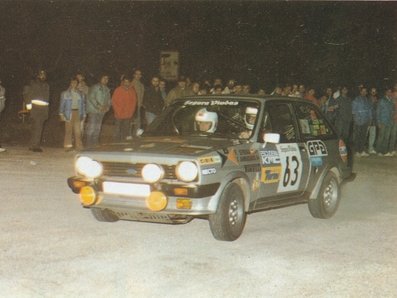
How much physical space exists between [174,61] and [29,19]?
18.9 m

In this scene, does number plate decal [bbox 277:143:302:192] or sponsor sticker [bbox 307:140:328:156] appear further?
sponsor sticker [bbox 307:140:328:156]

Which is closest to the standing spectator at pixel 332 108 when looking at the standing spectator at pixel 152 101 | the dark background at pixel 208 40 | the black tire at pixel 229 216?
the standing spectator at pixel 152 101

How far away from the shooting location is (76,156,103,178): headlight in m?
7.04

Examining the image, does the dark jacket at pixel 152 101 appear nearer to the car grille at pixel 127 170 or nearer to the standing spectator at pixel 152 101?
the standing spectator at pixel 152 101

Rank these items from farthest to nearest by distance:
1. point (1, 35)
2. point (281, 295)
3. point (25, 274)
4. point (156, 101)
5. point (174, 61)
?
point (1, 35) < point (174, 61) < point (156, 101) < point (25, 274) < point (281, 295)

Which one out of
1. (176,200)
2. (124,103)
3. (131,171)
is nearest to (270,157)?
(176,200)

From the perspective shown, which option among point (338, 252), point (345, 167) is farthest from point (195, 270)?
point (345, 167)

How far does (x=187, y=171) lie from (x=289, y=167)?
1.80m

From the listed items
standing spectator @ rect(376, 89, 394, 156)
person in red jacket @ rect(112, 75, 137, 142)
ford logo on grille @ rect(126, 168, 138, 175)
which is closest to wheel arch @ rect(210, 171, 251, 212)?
ford logo on grille @ rect(126, 168, 138, 175)

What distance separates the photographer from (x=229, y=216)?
698 centimetres

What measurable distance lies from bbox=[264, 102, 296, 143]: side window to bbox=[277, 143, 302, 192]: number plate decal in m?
0.11

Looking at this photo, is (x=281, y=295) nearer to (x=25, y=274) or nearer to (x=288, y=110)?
(x=25, y=274)

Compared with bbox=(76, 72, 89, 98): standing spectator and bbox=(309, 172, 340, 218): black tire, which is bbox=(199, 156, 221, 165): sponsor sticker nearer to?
bbox=(309, 172, 340, 218): black tire

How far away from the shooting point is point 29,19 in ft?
112
